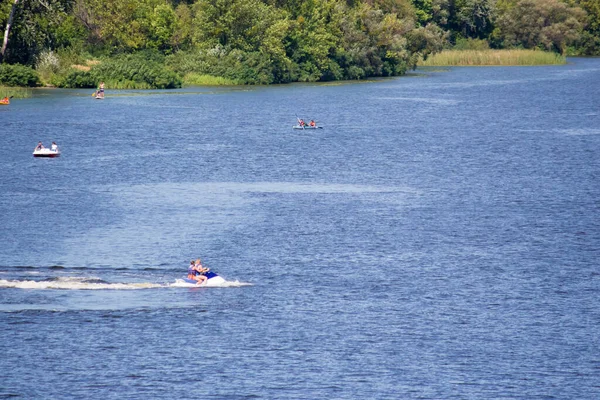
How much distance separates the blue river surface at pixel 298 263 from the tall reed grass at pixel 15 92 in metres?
21.6

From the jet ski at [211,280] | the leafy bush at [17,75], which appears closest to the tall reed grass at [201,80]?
the leafy bush at [17,75]

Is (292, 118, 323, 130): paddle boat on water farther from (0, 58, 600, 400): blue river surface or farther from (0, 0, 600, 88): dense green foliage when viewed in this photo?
(0, 0, 600, 88): dense green foliage

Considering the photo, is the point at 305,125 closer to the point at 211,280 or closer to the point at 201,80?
the point at 201,80

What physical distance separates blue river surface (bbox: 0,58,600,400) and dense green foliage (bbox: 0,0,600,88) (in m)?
34.3

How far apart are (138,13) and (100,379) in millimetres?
121007

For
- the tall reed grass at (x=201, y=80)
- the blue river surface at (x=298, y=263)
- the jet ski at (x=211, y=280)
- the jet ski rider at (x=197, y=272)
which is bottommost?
the tall reed grass at (x=201, y=80)

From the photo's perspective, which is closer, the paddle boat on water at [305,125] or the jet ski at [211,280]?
the jet ski at [211,280]

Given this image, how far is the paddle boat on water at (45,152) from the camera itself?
89.0m

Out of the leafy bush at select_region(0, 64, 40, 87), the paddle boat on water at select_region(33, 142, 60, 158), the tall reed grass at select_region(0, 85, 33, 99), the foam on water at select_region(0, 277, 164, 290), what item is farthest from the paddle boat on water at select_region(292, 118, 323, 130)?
the foam on water at select_region(0, 277, 164, 290)

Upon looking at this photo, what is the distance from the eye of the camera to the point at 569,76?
189m

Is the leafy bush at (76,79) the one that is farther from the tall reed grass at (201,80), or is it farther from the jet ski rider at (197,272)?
the jet ski rider at (197,272)

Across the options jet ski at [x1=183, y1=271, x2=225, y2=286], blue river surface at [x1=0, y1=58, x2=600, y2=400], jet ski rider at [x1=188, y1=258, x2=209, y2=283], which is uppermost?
jet ski rider at [x1=188, y1=258, x2=209, y2=283]

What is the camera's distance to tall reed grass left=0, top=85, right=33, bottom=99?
429ft

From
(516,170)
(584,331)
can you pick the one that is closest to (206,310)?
(584,331)
